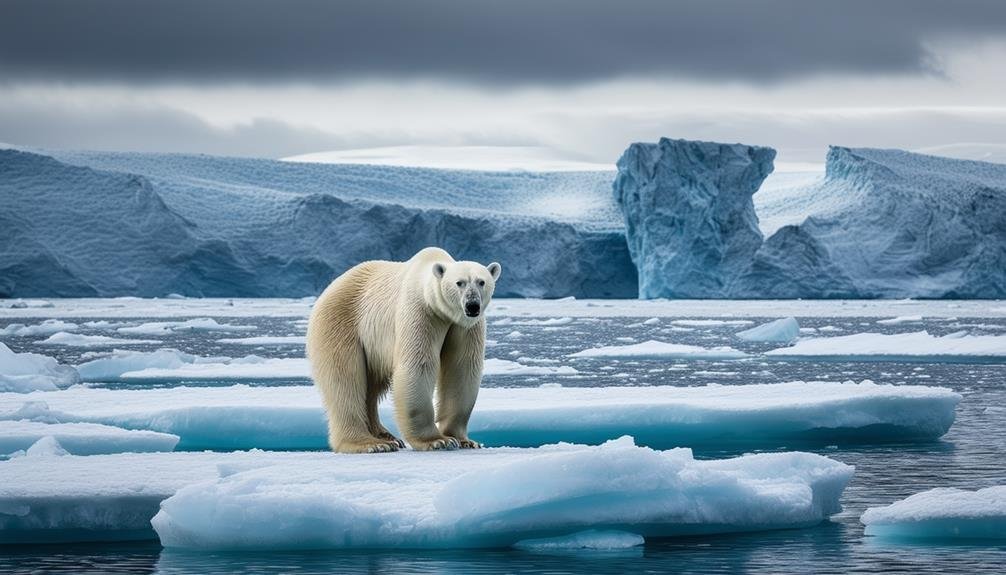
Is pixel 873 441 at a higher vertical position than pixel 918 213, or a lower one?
lower

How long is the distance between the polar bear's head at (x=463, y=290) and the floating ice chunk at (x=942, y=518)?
5.88 feet

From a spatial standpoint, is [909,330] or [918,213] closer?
[909,330]

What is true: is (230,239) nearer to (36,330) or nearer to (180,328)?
(180,328)

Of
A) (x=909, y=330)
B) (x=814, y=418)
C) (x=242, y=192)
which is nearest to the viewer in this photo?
(x=814, y=418)

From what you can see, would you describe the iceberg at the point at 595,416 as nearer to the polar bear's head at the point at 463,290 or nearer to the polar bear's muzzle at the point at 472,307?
the polar bear's head at the point at 463,290

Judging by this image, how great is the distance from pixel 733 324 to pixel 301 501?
2034 cm

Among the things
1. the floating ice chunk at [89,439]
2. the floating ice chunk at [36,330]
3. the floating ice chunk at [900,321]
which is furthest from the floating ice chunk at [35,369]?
the floating ice chunk at [900,321]

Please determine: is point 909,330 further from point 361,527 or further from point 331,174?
point 331,174

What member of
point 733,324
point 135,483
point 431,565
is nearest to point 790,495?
point 431,565

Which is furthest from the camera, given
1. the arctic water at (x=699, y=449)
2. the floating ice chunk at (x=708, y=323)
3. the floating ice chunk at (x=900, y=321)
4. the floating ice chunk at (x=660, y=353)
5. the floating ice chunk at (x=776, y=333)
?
the floating ice chunk at (x=900, y=321)

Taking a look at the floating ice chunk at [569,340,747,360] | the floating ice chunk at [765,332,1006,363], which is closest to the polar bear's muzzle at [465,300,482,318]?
the floating ice chunk at [569,340,747,360]

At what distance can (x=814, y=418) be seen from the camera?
7992mm

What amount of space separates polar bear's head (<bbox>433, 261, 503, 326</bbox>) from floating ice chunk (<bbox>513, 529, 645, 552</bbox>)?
116cm

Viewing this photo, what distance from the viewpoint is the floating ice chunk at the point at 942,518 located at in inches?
189
